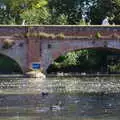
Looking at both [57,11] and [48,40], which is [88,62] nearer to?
[48,40]

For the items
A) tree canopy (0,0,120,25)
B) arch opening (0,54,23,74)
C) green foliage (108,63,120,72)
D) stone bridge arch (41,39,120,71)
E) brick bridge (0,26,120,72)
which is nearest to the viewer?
brick bridge (0,26,120,72)

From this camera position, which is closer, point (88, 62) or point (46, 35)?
point (46, 35)

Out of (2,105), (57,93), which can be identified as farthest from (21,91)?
(2,105)

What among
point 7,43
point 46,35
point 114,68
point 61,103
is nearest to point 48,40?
point 46,35

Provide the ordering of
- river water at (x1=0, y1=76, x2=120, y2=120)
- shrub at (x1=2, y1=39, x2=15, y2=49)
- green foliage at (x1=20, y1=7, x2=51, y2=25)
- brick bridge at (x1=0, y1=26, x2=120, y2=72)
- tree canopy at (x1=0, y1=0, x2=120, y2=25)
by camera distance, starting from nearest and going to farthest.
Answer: river water at (x1=0, y1=76, x2=120, y2=120) → shrub at (x1=2, y1=39, x2=15, y2=49) → brick bridge at (x1=0, y1=26, x2=120, y2=72) → green foliage at (x1=20, y1=7, x2=51, y2=25) → tree canopy at (x1=0, y1=0, x2=120, y2=25)

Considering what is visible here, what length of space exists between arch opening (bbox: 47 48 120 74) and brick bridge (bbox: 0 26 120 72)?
20.8ft

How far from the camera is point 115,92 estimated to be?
37000 millimetres

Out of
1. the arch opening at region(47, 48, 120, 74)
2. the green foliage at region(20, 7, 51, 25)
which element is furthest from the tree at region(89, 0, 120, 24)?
the arch opening at region(47, 48, 120, 74)

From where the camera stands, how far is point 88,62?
237 feet

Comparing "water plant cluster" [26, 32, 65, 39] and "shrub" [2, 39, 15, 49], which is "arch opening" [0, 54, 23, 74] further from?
"water plant cluster" [26, 32, 65, 39]

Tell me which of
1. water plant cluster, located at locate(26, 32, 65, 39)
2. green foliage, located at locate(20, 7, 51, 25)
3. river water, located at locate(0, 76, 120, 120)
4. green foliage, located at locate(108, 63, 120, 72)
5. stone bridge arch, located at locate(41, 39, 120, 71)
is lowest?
river water, located at locate(0, 76, 120, 120)

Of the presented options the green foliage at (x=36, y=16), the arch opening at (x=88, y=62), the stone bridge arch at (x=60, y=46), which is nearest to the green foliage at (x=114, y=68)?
the arch opening at (x=88, y=62)

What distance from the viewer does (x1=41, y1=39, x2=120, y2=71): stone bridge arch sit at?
199 feet

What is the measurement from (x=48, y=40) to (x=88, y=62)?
506 inches
